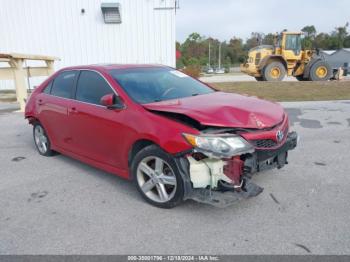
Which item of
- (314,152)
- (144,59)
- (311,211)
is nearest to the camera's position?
(311,211)

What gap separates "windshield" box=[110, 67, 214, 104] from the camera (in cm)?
372

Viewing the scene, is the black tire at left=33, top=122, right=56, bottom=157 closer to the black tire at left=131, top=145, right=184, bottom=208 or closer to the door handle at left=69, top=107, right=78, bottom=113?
the door handle at left=69, top=107, right=78, bottom=113

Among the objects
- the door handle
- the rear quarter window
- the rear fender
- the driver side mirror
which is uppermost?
the rear fender

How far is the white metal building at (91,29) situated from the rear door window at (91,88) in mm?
12856

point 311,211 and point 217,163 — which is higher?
point 217,163

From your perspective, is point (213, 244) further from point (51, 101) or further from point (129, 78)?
point (51, 101)

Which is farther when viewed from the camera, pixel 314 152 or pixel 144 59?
pixel 144 59

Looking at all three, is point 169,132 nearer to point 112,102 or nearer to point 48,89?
point 112,102

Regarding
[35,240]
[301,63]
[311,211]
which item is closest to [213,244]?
[311,211]

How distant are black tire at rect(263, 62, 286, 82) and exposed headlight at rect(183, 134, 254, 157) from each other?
599 inches

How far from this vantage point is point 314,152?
505 centimetres

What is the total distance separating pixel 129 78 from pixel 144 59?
13.3 meters

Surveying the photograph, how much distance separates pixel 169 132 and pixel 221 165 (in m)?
0.60

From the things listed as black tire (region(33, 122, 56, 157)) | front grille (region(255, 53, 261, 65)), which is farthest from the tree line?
black tire (region(33, 122, 56, 157))
